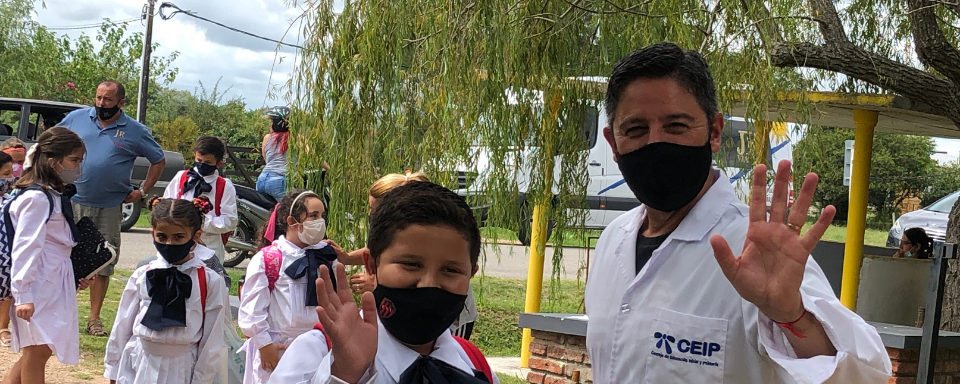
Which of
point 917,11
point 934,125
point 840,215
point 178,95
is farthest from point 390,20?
point 178,95

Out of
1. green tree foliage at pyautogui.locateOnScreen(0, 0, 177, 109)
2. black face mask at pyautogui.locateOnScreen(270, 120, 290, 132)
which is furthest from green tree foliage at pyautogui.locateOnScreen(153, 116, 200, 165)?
black face mask at pyautogui.locateOnScreen(270, 120, 290, 132)

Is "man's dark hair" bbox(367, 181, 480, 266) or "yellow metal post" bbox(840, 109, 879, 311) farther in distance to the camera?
"yellow metal post" bbox(840, 109, 879, 311)

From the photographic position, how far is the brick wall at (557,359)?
6.11m

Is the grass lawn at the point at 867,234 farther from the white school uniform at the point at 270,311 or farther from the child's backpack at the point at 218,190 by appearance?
the white school uniform at the point at 270,311

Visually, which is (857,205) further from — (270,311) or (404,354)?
(404,354)

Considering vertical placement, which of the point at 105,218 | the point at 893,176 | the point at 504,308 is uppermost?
the point at 893,176

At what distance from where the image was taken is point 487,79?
6.04 meters

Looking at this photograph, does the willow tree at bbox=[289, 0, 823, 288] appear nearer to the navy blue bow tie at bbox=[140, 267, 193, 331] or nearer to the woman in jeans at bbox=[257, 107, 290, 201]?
the navy blue bow tie at bbox=[140, 267, 193, 331]

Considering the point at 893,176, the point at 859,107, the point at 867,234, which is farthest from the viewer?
the point at 893,176

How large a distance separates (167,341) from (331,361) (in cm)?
324

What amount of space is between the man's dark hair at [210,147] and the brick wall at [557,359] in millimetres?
3518

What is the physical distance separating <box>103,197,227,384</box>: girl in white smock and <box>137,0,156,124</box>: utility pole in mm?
21053

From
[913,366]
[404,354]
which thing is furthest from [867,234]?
[404,354]

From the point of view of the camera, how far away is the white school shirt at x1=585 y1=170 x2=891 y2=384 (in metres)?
1.87
